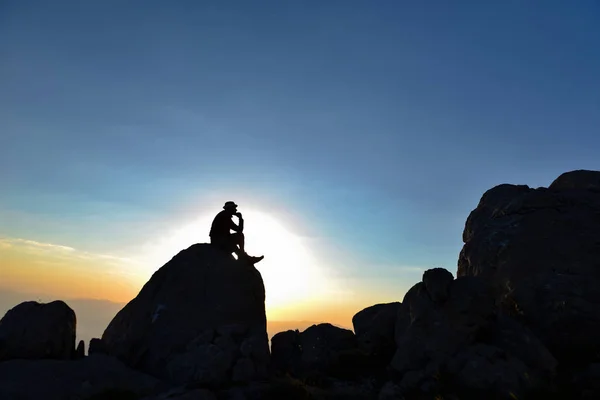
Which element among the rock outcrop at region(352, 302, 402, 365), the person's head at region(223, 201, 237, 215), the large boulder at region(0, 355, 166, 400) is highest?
the person's head at region(223, 201, 237, 215)

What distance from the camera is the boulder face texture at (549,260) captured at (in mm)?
24781

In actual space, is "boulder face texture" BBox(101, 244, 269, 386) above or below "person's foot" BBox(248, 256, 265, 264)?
below

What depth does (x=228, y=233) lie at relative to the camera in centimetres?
2912

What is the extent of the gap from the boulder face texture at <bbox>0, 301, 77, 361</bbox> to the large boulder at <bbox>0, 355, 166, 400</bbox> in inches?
58.8

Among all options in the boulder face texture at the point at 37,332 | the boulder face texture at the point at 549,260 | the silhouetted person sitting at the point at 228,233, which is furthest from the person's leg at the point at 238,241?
the boulder face texture at the point at 549,260

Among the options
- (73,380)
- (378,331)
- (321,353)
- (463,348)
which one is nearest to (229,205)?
(321,353)

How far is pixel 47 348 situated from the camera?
22.7m

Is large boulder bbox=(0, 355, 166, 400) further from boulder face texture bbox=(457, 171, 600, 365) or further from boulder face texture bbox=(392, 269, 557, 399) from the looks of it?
boulder face texture bbox=(457, 171, 600, 365)

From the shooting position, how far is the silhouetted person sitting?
28.7 m

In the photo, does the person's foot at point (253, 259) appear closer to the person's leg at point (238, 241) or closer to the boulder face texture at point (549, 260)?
the person's leg at point (238, 241)

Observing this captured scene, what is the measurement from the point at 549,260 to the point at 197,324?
21305 mm

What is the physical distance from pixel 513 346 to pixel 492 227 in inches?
487

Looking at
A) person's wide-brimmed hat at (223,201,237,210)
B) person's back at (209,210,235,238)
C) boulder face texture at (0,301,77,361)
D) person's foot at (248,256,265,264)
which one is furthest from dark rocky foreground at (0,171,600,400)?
person's wide-brimmed hat at (223,201,237,210)

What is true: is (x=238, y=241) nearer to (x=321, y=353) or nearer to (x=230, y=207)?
(x=230, y=207)
